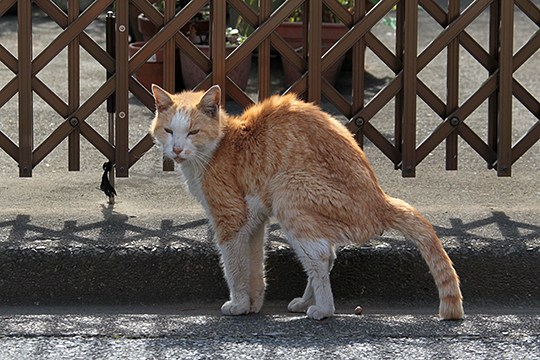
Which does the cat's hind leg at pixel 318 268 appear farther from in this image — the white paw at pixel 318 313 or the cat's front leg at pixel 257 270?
the cat's front leg at pixel 257 270

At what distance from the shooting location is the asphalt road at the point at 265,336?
13.9ft

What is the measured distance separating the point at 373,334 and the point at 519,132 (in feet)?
10.4

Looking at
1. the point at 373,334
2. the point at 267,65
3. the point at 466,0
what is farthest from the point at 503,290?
the point at 466,0

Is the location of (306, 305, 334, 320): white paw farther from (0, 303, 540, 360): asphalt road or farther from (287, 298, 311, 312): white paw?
(287, 298, 311, 312): white paw

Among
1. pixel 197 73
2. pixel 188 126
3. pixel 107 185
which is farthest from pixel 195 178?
pixel 197 73

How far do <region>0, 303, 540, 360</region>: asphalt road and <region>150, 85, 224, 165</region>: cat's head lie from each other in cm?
70

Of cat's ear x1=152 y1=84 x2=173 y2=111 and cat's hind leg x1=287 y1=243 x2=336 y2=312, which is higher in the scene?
cat's ear x1=152 y1=84 x2=173 y2=111

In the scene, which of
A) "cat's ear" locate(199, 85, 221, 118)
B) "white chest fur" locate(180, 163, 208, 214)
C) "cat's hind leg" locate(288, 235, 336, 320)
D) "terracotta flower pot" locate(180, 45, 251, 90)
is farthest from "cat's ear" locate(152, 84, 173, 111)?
"terracotta flower pot" locate(180, 45, 251, 90)

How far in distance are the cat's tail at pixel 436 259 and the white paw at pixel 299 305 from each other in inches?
20.8

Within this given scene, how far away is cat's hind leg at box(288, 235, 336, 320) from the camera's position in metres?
4.51

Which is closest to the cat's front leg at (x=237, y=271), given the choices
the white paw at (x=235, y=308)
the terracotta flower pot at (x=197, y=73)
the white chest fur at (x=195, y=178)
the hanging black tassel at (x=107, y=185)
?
the white paw at (x=235, y=308)

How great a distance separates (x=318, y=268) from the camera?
14.8 feet

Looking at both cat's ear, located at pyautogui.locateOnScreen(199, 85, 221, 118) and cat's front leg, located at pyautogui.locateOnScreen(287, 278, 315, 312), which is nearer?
cat's ear, located at pyautogui.locateOnScreen(199, 85, 221, 118)

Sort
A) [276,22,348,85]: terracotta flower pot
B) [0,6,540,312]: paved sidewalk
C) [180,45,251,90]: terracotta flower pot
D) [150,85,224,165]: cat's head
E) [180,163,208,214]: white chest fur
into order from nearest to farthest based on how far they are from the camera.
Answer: [150,85,224,165]: cat's head → [180,163,208,214]: white chest fur → [0,6,540,312]: paved sidewalk → [180,45,251,90]: terracotta flower pot → [276,22,348,85]: terracotta flower pot
